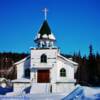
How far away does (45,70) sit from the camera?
38.6 metres

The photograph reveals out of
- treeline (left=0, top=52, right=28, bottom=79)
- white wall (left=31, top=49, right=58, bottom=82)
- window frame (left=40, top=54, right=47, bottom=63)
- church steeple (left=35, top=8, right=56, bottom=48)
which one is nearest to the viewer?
white wall (left=31, top=49, right=58, bottom=82)

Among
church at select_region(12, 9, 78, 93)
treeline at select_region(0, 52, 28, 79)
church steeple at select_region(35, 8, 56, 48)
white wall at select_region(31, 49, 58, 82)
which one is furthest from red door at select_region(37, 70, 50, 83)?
treeline at select_region(0, 52, 28, 79)

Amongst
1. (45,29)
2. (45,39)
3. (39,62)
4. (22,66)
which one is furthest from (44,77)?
(45,29)

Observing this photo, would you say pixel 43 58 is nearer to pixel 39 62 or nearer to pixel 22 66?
pixel 39 62

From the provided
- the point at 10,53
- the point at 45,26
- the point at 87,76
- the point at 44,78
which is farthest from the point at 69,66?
the point at 10,53

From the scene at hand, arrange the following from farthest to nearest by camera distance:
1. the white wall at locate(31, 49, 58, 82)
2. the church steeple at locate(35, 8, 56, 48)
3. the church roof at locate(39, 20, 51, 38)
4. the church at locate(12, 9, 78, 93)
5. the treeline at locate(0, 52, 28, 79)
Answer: the treeline at locate(0, 52, 28, 79), the church roof at locate(39, 20, 51, 38), the church steeple at locate(35, 8, 56, 48), the white wall at locate(31, 49, 58, 82), the church at locate(12, 9, 78, 93)

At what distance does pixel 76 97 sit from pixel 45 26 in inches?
1010

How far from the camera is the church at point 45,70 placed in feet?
122

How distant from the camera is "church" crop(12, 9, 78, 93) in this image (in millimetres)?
37250

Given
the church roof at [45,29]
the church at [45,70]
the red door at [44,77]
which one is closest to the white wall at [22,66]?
the church at [45,70]

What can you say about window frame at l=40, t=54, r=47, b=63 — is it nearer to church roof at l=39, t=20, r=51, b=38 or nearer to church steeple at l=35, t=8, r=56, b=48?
church steeple at l=35, t=8, r=56, b=48

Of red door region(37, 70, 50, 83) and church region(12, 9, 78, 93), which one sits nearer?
church region(12, 9, 78, 93)

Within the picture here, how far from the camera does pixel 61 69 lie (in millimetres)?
39250

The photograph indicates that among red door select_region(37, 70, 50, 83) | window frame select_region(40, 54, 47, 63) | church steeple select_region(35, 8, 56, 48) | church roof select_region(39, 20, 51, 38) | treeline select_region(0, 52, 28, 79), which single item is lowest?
red door select_region(37, 70, 50, 83)
